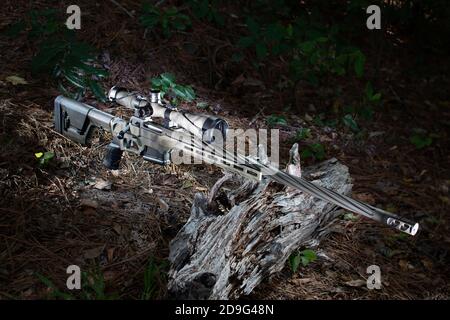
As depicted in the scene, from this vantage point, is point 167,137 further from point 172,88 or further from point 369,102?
point 369,102

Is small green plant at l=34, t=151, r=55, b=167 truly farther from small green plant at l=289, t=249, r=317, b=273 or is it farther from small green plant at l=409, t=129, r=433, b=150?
small green plant at l=409, t=129, r=433, b=150

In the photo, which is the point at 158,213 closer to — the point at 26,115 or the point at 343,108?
the point at 26,115

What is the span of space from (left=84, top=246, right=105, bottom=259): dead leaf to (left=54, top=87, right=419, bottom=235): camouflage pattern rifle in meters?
0.62

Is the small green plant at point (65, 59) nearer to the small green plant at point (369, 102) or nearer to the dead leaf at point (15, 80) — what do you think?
the dead leaf at point (15, 80)

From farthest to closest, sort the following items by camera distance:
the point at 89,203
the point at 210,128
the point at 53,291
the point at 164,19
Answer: the point at 164,19, the point at 89,203, the point at 210,128, the point at 53,291

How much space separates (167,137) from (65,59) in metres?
1.43

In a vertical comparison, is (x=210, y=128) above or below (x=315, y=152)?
above

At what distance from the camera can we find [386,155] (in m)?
4.52

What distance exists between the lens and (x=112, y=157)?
336 centimetres

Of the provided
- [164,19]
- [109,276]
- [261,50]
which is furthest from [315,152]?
[109,276]

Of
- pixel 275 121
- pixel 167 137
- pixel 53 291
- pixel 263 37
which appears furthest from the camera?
pixel 263 37

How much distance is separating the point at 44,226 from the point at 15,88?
1.39 m

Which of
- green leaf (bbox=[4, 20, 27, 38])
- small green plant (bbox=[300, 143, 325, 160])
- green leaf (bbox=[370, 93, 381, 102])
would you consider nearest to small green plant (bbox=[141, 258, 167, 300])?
small green plant (bbox=[300, 143, 325, 160])
